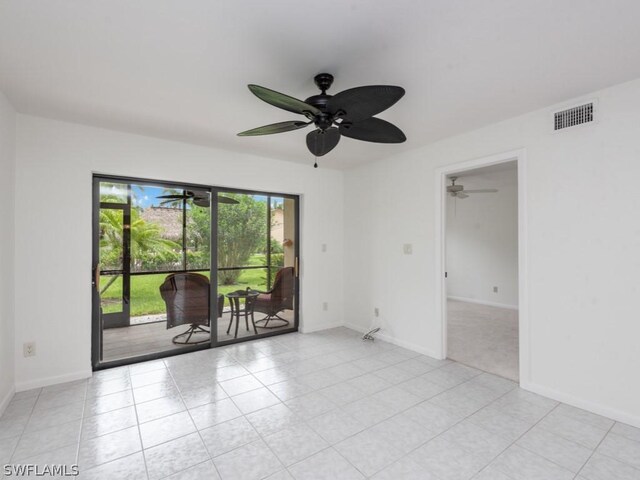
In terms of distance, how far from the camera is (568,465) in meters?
1.86

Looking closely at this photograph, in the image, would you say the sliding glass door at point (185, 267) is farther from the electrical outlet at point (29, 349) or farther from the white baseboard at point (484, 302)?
the white baseboard at point (484, 302)

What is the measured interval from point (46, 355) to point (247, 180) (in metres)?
2.74

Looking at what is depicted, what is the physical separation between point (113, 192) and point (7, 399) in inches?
80.0

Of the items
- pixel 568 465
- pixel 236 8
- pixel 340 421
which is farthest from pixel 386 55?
pixel 568 465

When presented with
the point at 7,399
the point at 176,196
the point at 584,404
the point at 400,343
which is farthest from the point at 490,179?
the point at 7,399

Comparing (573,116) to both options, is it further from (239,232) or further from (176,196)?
(176,196)

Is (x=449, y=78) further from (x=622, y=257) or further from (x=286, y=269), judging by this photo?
(x=286, y=269)

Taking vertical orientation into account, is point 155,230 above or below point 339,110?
below

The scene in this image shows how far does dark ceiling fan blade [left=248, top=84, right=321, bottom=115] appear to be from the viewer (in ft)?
5.21

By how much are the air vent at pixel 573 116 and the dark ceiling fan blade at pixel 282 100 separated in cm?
212

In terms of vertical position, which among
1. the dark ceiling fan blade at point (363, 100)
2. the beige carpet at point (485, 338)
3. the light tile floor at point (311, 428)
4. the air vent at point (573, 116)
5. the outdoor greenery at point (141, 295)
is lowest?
the light tile floor at point (311, 428)

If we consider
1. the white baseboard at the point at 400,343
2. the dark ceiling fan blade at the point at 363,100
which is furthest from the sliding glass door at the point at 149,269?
the dark ceiling fan blade at the point at 363,100

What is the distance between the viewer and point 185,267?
3758 millimetres

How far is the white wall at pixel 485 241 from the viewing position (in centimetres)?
609
